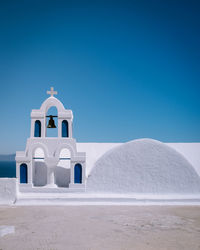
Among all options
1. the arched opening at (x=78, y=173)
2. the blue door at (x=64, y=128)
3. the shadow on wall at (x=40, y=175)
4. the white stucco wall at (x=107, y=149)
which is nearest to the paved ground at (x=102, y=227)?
the arched opening at (x=78, y=173)

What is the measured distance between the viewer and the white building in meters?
13.5

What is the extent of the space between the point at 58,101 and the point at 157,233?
8613mm

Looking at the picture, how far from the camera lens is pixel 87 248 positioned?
7293mm

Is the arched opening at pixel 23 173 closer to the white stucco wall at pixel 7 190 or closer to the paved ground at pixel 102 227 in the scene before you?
the white stucco wall at pixel 7 190

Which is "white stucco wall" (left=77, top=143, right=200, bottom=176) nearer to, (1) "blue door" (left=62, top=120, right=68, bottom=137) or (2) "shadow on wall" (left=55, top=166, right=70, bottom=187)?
(2) "shadow on wall" (left=55, top=166, right=70, bottom=187)

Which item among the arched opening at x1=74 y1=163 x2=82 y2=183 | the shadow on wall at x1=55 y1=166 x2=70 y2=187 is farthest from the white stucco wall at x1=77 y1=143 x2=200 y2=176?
the arched opening at x1=74 y1=163 x2=82 y2=183

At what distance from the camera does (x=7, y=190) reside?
12602 millimetres

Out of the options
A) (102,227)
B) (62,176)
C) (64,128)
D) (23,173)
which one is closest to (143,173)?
(62,176)

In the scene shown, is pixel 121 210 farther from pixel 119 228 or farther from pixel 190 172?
pixel 190 172

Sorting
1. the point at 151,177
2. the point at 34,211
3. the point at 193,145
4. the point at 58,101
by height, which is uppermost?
the point at 58,101

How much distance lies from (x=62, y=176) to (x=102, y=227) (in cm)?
621

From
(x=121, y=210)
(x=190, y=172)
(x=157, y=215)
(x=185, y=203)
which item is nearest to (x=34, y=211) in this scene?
(x=121, y=210)

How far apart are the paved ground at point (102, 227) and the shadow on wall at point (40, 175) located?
3.07 m

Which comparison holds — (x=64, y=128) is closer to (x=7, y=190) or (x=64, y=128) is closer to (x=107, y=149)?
(x=7, y=190)
